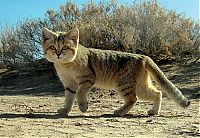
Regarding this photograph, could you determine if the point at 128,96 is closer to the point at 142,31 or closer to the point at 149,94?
the point at 149,94

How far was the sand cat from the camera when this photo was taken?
22.3 ft

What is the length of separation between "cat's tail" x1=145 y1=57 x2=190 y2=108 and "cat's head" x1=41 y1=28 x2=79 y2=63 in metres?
1.28

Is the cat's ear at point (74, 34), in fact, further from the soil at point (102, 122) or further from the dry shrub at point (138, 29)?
the dry shrub at point (138, 29)

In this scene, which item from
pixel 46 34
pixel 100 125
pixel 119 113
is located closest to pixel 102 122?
pixel 100 125

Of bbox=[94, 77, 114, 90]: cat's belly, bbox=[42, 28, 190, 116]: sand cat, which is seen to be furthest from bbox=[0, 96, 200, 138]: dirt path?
bbox=[94, 77, 114, 90]: cat's belly

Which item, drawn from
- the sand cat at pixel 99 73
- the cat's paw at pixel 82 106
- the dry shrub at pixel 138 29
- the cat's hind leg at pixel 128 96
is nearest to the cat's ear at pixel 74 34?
the sand cat at pixel 99 73

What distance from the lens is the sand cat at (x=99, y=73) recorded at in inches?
267

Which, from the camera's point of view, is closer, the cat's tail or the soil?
the soil

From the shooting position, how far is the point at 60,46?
6738 millimetres

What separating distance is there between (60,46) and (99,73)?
0.83 m

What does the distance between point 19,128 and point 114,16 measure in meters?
9.77

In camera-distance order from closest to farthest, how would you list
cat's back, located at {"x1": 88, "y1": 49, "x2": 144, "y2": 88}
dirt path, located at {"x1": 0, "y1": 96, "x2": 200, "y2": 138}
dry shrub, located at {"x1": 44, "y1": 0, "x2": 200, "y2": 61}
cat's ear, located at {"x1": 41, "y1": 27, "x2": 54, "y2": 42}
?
dirt path, located at {"x1": 0, "y1": 96, "x2": 200, "y2": 138} → cat's ear, located at {"x1": 41, "y1": 27, "x2": 54, "y2": 42} → cat's back, located at {"x1": 88, "y1": 49, "x2": 144, "y2": 88} → dry shrub, located at {"x1": 44, "y1": 0, "x2": 200, "y2": 61}

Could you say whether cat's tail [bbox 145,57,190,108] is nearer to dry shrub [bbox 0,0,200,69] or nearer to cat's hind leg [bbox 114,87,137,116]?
cat's hind leg [bbox 114,87,137,116]

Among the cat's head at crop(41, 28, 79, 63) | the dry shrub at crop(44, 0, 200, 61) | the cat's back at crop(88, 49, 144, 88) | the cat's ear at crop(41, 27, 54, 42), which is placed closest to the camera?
the cat's head at crop(41, 28, 79, 63)
